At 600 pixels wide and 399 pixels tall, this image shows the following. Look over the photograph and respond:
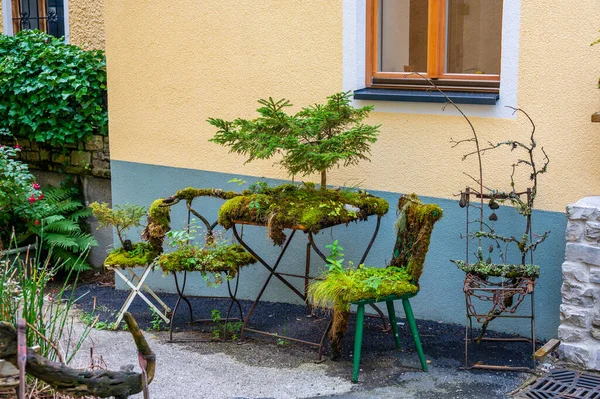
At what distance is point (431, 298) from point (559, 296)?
969 millimetres

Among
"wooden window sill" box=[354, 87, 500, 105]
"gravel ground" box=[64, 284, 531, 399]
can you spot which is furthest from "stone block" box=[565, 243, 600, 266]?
"wooden window sill" box=[354, 87, 500, 105]

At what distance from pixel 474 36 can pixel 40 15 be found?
20.9ft

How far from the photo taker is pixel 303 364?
5539 mm

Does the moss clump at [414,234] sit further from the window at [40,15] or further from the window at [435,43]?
the window at [40,15]

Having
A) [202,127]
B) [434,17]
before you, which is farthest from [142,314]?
[434,17]

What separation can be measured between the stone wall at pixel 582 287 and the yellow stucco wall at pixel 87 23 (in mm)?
6268

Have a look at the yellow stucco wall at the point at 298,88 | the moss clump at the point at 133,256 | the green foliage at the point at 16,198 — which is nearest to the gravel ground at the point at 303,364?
the moss clump at the point at 133,256

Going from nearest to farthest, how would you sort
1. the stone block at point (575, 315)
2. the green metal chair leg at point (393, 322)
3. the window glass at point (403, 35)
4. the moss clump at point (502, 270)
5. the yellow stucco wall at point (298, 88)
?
the stone block at point (575, 315)
the moss clump at point (502, 270)
the yellow stucco wall at point (298, 88)
the green metal chair leg at point (393, 322)
the window glass at point (403, 35)

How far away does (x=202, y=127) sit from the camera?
721cm

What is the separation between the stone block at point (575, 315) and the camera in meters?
5.08

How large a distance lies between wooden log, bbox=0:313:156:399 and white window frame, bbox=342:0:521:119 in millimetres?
3393

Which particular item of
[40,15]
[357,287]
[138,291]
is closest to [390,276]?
[357,287]

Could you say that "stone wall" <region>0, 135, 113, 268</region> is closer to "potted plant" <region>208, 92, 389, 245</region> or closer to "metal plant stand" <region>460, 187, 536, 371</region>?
"potted plant" <region>208, 92, 389, 245</region>

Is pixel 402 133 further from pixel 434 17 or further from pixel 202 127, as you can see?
pixel 202 127
